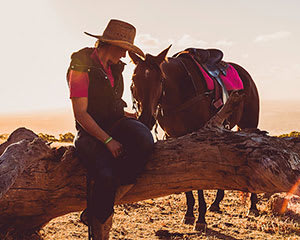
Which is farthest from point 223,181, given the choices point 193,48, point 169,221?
point 193,48

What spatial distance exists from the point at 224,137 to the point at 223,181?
472mm

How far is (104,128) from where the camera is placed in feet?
11.1

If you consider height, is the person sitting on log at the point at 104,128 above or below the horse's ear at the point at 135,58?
below

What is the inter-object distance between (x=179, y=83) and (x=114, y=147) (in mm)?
2967

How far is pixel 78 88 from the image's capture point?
3.05m

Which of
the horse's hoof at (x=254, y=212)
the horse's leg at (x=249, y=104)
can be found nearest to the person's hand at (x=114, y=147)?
the horse's hoof at (x=254, y=212)

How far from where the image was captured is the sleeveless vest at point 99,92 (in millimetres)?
3195

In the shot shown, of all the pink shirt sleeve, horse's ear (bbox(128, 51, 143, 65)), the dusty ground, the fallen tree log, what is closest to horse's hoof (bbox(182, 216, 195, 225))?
the dusty ground

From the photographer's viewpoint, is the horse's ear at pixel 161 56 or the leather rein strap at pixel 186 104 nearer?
the horse's ear at pixel 161 56

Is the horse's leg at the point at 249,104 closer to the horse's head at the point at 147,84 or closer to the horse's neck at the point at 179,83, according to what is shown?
the horse's neck at the point at 179,83

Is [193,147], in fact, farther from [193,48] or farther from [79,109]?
[193,48]

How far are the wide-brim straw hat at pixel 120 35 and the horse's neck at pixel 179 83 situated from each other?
214cm

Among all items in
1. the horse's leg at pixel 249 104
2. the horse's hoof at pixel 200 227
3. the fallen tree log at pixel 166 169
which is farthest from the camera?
the horse's leg at pixel 249 104

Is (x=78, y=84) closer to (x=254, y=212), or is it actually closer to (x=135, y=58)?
(x=135, y=58)
